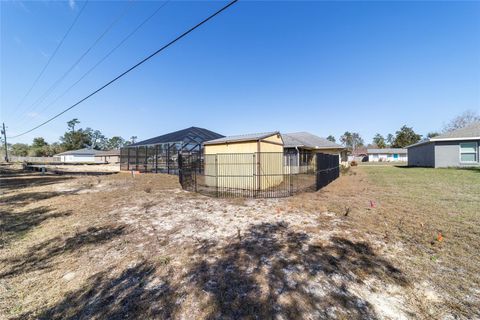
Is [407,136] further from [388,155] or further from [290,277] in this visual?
[290,277]

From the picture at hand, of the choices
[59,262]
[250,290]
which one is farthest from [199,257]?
[59,262]

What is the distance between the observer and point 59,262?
12.6ft

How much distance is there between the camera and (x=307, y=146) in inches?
765

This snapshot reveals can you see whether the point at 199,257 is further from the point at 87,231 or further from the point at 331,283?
the point at 87,231

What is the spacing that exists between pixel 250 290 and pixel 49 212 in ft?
25.9

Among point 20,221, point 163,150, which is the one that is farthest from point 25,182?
point 20,221

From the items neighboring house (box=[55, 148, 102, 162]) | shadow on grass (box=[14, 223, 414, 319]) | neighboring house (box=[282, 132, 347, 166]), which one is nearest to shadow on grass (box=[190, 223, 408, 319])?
shadow on grass (box=[14, 223, 414, 319])

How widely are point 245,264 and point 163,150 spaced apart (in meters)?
19.8

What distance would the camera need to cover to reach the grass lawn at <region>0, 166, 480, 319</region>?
8.55 ft

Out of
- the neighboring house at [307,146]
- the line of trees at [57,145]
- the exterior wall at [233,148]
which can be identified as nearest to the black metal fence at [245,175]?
the exterior wall at [233,148]

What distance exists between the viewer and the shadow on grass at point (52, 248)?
371cm

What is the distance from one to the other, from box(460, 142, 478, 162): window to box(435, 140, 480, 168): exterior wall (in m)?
0.34

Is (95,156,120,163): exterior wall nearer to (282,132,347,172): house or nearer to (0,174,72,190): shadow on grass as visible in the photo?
(0,174,72,190): shadow on grass

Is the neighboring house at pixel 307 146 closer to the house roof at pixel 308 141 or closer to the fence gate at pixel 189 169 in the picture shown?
the house roof at pixel 308 141
